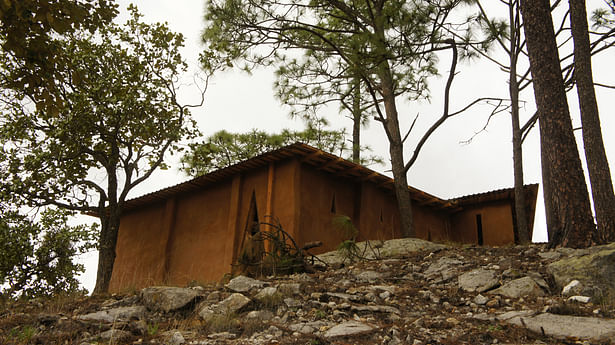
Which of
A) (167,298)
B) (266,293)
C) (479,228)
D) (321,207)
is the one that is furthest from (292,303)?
(479,228)

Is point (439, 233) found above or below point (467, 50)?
below

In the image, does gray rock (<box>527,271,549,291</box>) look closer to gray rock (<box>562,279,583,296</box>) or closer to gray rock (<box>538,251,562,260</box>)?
gray rock (<box>562,279,583,296</box>)

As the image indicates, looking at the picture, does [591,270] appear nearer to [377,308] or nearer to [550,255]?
[550,255]

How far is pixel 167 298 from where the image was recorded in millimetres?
5887

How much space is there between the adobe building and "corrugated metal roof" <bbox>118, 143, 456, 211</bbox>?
2cm

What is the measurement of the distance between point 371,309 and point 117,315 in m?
2.85

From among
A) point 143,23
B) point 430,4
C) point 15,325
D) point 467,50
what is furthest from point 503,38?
point 15,325

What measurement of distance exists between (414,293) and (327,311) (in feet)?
4.36

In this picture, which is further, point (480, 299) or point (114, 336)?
point (480, 299)

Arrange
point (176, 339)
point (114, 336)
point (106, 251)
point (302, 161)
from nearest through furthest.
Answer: point (176, 339) → point (114, 336) → point (302, 161) → point (106, 251)

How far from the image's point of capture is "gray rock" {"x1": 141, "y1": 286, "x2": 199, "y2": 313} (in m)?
5.79

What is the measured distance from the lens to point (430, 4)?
11.0 metres

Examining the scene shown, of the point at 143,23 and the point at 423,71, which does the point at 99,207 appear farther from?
the point at 423,71

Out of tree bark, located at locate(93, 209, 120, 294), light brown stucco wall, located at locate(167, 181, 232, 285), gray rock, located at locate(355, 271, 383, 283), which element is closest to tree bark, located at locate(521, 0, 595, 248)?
gray rock, located at locate(355, 271, 383, 283)
